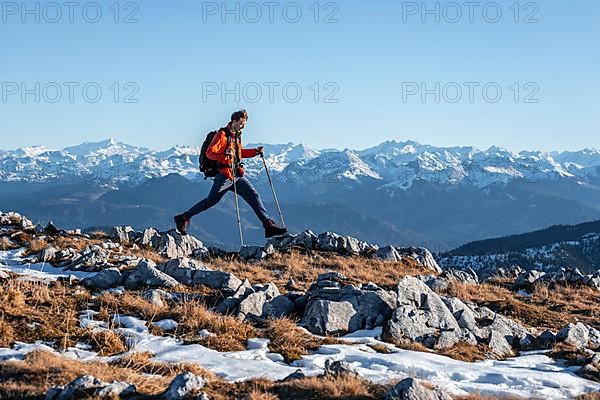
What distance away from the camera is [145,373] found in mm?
8562

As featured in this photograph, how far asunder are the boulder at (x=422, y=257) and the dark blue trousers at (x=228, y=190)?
313 inches

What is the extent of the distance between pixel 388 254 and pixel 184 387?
60.0ft

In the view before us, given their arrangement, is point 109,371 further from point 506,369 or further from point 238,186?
point 238,186

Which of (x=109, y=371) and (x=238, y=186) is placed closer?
(x=109, y=371)

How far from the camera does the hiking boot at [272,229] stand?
70.2 feet

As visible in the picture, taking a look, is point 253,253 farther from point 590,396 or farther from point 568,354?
point 590,396

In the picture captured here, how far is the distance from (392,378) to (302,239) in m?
16.4

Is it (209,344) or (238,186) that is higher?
(238,186)

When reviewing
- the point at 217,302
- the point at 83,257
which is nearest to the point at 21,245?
the point at 83,257

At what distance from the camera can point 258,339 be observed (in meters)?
10.8

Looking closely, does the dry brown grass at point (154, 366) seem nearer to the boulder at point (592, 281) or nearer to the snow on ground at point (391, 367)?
the snow on ground at point (391, 367)

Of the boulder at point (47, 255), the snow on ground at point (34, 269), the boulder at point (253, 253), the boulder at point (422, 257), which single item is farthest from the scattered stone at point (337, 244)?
the snow on ground at point (34, 269)

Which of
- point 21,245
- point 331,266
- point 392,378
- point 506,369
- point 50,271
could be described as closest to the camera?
point 392,378

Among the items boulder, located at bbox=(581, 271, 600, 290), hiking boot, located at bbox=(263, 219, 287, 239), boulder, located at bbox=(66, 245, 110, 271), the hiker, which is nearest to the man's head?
the hiker
